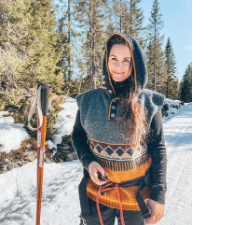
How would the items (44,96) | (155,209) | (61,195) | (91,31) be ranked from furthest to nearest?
(91,31), (61,195), (44,96), (155,209)

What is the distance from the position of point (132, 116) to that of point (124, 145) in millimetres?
179

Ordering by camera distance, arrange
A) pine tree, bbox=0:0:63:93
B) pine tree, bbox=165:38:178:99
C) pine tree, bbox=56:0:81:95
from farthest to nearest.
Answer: pine tree, bbox=165:38:178:99 < pine tree, bbox=56:0:81:95 < pine tree, bbox=0:0:63:93

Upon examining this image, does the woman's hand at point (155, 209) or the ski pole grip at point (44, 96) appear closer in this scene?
the woman's hand at point (155, 209)

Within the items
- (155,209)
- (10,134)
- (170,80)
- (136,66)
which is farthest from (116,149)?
(170,80)

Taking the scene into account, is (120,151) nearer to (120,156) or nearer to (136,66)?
(120,156)

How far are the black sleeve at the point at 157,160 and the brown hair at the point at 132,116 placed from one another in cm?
6

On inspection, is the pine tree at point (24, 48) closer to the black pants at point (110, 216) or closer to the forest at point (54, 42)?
→ the forest at point (54, 42)

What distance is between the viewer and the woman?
3.25 feet

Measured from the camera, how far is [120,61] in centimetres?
101

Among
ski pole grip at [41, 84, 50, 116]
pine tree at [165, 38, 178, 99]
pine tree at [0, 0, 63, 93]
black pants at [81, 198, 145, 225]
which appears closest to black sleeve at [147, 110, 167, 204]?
black pants at [81, 198, 145, 225]

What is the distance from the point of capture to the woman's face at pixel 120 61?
99 centimetres

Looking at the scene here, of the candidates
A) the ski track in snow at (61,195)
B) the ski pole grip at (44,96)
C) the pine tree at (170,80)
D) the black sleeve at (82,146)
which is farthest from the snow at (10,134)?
the pine tree at (170,80)

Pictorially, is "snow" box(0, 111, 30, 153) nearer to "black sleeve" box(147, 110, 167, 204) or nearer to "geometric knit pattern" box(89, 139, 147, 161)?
"geometric knit pattern" box(89, 139, 147, 161)
